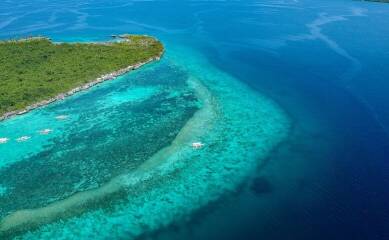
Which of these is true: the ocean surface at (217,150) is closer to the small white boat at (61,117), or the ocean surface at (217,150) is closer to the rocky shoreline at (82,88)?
the small white boat at (61,117)

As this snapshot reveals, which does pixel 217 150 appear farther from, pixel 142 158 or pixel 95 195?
pixel 95 195

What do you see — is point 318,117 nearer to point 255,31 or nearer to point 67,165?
point 67,165

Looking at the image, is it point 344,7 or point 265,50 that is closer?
point 265,50

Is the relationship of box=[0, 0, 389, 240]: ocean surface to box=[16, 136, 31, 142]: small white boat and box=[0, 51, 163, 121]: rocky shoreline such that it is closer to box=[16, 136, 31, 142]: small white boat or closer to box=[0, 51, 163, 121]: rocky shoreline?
box=[16, 136, 31, 142]: small white boat

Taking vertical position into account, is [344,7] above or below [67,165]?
above

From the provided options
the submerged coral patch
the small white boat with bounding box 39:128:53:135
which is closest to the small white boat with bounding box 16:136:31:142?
the small white boat with bounding box 39:128:53:135

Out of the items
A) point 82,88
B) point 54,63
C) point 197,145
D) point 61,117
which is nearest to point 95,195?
point 197,145

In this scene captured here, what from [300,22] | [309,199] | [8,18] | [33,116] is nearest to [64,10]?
[8,18]
